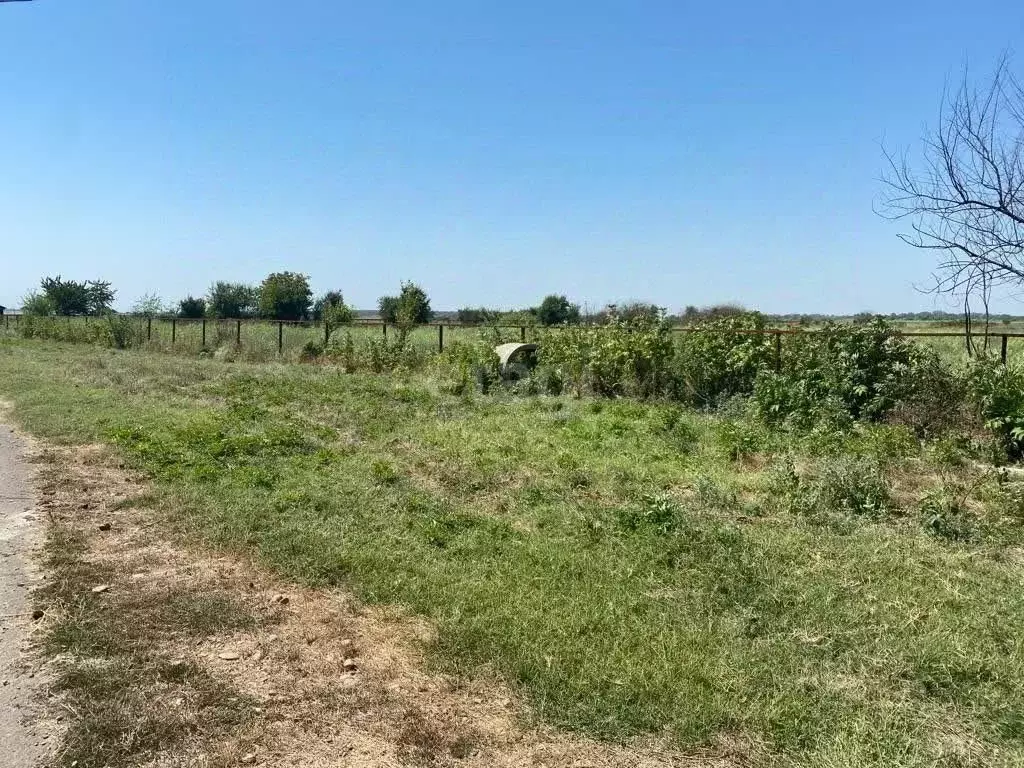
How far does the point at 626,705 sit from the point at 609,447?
17.8 ft

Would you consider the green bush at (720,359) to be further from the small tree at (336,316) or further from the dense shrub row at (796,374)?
the small tree at (336,316)

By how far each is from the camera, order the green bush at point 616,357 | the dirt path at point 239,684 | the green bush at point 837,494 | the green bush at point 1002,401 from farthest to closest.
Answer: the green bush at point 616,357 < the green bush at point 1002,401 < the green bush at point 837,494 < the dirt path at point 239,684

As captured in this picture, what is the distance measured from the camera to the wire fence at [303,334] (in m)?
11.2

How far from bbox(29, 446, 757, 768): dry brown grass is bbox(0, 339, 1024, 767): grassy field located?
21cm

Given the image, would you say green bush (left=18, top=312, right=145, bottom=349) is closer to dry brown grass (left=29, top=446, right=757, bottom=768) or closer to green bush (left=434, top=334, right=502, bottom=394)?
green bush (left=434, top=334, right=502, bottom=394)

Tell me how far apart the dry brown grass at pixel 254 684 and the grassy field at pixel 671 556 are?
0.21 meters

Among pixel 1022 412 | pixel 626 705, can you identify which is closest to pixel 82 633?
pixel 626 705

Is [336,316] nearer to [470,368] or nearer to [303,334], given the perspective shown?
[303,334]

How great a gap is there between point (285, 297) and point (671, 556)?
47431 mm

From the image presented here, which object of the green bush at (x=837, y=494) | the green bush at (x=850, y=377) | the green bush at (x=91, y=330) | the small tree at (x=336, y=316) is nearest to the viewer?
the green bush at (x=837, y=494)

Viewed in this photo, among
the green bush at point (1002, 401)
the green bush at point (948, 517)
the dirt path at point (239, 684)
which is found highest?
the green bush at point (1002, 401)

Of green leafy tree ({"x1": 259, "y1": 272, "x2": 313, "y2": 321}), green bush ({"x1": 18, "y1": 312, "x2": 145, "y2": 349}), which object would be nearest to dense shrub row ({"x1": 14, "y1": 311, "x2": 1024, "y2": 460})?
green bush ({"x1": 18, "y1": 312, "x2": 145, "y2": 349})

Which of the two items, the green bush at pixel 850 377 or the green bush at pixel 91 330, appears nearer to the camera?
the green bush at pixel 850 377

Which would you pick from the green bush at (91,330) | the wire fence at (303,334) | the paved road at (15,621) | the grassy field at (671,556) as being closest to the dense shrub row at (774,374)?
the wire fence at (303,334)
